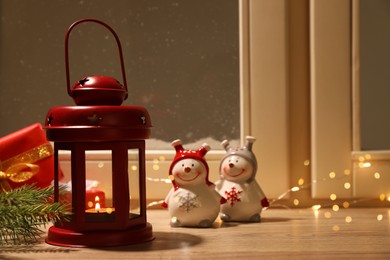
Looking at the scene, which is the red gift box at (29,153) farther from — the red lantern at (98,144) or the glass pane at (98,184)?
the red lantern at (98,144)

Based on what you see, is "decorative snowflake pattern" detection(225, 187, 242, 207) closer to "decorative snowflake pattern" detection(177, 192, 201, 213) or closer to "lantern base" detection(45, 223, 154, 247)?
"decorative snowflake pattern" detection(177, 192, 201, 213)

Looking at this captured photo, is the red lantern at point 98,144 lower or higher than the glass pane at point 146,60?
lower

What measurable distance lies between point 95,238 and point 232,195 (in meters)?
0.30

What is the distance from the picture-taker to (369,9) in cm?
124

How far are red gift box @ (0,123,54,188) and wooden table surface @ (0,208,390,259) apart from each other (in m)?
0.23

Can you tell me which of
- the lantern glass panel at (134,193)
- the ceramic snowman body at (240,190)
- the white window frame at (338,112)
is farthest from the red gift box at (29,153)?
the white window frame at (338,112)

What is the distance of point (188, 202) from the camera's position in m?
0.98

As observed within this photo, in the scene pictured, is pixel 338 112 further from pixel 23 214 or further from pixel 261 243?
pixel 23 214

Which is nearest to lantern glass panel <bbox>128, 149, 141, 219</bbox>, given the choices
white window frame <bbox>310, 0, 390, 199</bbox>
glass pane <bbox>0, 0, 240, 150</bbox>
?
glass pane <bbox>0, 0, 240, 150</bbox>

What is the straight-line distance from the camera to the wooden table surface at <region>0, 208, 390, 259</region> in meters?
0.78

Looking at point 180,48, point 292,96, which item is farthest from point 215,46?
point 292,96

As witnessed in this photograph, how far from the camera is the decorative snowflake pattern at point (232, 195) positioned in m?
1.05

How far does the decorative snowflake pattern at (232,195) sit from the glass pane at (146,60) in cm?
22

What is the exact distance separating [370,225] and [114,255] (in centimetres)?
45
